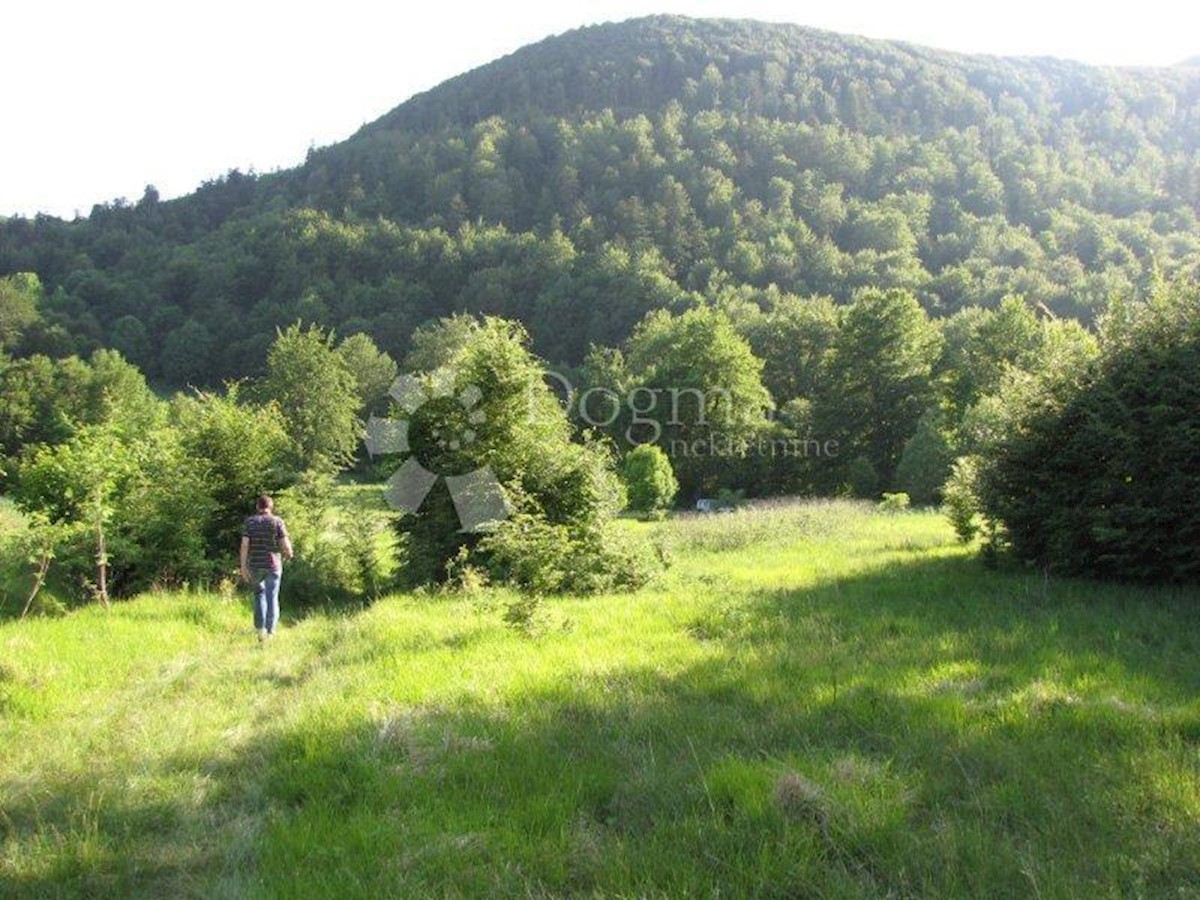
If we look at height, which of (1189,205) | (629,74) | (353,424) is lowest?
(353,424)

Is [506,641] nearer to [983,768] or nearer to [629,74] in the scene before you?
[983,768]

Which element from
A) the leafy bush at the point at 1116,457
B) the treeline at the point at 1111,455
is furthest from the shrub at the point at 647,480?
the leafy bush at the point at 1116,457

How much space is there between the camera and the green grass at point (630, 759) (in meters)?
3.57

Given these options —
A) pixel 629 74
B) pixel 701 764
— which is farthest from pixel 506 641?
pixel 629 74

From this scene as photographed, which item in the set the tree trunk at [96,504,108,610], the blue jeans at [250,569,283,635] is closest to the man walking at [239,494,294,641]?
the blue jeans at [250,569,283,635]

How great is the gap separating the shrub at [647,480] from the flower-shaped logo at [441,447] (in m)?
25.3

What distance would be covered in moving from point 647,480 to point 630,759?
35.9 metres

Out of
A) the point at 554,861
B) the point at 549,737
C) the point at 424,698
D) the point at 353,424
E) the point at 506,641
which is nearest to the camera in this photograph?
the point at 554,861

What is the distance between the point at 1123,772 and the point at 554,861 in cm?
322

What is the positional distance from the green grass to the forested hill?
264 feet

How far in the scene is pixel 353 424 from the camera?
4941 cm

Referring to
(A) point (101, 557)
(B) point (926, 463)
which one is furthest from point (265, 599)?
(B) point (926, 463)

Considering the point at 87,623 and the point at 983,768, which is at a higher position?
the point at 983,768

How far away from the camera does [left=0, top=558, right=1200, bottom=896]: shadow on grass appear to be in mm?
3498
